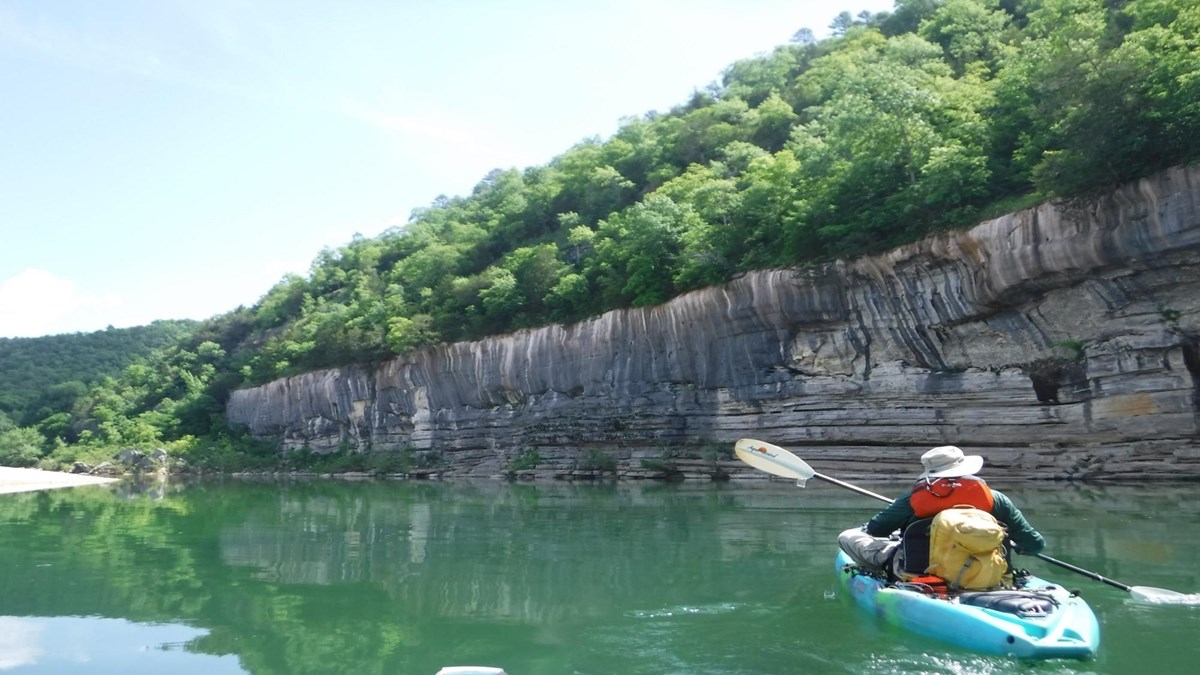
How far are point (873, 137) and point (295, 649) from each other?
22.6 meters

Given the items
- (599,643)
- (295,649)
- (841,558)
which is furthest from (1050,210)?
(295,649)

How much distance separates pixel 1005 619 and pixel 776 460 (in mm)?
→ 5467

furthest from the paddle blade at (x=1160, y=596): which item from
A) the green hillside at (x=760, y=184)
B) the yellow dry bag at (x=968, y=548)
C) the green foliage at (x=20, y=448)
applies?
the green foliage at (x=20, y=448)

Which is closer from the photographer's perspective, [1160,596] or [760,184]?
[1160,596]

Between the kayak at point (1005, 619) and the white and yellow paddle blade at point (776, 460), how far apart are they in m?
3.99

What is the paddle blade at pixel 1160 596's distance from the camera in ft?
25.5

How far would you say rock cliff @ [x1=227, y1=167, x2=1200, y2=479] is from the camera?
A: 61.9ft

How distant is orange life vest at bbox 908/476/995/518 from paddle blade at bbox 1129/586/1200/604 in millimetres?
2000

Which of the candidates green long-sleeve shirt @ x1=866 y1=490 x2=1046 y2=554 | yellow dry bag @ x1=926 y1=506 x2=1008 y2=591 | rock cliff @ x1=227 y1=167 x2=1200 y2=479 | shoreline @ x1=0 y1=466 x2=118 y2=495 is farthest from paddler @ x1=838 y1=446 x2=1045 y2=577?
shoreline @ x1=0 y1=466 x2=118 y2=495

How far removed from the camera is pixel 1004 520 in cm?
755

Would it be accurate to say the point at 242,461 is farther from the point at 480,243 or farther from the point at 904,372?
the point at 904,372

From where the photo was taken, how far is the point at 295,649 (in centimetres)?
771

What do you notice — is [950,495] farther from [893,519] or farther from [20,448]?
[20,448]

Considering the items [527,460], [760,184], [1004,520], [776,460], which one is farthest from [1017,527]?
[527,460]
